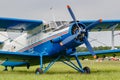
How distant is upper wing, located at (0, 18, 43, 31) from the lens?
756 inches

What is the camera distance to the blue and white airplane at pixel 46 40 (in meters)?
17.0

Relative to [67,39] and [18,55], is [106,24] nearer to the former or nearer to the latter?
[67,39]

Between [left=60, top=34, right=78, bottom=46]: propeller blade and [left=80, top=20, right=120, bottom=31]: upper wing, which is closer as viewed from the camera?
[left=60, top=34, right=78, bottom=46]: propeller blade

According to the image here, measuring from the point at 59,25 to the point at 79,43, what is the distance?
170 centimetres

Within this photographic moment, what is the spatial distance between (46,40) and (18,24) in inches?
90.0

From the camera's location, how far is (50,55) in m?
18.3

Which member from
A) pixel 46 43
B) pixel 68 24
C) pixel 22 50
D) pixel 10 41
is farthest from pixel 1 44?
pixel 68 24

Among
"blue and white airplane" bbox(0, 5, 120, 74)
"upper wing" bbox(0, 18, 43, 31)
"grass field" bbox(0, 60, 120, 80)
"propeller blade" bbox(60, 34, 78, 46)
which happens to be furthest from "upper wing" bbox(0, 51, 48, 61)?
"upper wing" bbox(0, 18, 43, 31)

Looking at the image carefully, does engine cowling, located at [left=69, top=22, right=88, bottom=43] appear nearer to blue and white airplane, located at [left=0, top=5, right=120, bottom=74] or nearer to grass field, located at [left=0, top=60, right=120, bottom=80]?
blue and white airplane, located at [left=0, top=5, right=120, bottom=74]

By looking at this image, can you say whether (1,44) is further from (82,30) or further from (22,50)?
(82,30)

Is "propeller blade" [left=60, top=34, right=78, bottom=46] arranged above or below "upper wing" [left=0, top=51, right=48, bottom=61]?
above

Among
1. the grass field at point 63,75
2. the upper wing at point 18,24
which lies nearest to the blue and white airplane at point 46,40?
the upper wing at point 18,24

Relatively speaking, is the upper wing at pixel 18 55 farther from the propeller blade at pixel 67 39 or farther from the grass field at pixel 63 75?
the propeller blade at pixel 67 39

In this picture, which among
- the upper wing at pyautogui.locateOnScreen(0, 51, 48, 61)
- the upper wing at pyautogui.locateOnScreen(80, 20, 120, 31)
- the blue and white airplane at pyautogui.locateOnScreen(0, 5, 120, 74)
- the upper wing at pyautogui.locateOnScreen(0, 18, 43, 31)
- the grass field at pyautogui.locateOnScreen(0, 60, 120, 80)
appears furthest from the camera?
the upper wing at pyautogui.locateOnScreen(80, 20, 120, 31)
